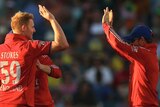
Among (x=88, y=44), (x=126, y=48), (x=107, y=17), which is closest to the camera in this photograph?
(x=126, y=48)

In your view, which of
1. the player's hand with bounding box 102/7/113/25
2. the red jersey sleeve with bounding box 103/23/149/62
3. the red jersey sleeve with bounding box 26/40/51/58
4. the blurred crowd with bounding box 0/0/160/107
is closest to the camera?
the red jersey sleeve with bounding box 26/40/51/58

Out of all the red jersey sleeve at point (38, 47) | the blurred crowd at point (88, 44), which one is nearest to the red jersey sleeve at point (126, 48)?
the red jersey sleeve at point (38, 47)

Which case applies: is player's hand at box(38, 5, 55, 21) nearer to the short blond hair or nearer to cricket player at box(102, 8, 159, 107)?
the short blond hair

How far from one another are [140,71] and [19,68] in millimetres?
1867

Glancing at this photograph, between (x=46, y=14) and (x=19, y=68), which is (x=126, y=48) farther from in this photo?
(x=19, y=68)

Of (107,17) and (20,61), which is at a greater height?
(107,17)

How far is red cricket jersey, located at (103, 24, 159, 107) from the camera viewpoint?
1116cm

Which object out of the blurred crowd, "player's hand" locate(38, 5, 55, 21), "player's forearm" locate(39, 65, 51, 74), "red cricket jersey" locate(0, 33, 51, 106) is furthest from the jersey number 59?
the blurred crowd

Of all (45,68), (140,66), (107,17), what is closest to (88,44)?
(107,17)

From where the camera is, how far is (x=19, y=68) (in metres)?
10.4

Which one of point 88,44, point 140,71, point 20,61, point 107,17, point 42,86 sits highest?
point 107,17

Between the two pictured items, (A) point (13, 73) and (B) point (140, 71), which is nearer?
(A) point (13, 73)

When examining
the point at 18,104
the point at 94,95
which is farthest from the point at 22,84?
the point at 94,95

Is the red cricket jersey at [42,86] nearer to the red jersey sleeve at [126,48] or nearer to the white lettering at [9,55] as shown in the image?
the white lettering at [9,55]
